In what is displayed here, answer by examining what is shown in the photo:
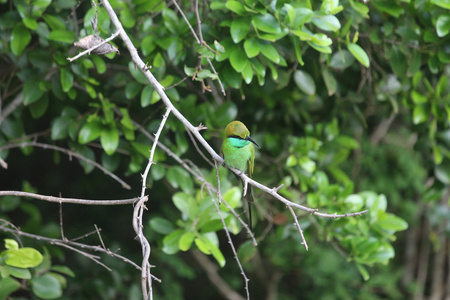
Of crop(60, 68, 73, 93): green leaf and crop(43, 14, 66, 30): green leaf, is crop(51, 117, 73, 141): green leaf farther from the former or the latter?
crop(43, 14, 66, 30): green leaf

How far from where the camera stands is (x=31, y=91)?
2783 millimetres

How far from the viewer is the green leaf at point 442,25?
2629 mm

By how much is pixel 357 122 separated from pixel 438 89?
0.71 metres

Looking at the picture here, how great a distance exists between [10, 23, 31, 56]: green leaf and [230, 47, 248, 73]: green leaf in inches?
38.9

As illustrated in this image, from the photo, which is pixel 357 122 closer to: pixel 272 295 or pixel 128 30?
pixel 128 30

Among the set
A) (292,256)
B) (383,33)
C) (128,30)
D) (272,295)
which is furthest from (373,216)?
(272,295)

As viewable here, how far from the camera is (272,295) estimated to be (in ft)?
16.9

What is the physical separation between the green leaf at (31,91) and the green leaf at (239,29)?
1014 mm

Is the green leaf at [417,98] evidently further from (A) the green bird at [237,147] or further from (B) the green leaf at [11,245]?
(B) the green leaf at [11,245]

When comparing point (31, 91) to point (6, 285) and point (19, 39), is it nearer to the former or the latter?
point (19, 39)

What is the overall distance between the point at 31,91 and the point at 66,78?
Result: 0.22 metres

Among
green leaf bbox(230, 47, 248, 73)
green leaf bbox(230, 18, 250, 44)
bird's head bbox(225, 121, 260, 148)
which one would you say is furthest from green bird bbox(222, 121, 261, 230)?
green leaf bbox(230, 18, 250, 44)

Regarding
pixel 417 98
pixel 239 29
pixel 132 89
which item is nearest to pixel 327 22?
pixel 239 29

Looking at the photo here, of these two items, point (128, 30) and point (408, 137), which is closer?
point (128, 30)
